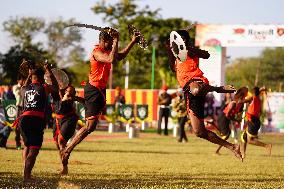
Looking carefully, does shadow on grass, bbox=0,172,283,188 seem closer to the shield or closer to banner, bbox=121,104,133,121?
banner, bbox=121,104,133,121

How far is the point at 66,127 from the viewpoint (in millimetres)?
A: 14305

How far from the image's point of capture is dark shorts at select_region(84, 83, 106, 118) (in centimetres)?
1230

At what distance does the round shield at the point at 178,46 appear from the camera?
11.7 meters

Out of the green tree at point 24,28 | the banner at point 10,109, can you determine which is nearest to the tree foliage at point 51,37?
the green tree at point 24,28

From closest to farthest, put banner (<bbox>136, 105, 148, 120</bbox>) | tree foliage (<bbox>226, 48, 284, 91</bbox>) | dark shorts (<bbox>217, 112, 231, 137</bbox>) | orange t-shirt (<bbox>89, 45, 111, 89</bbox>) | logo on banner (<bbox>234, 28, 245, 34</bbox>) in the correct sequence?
orange t-shirt (<bbox>89, 45, 111, 89</bbox>) → dark shorts (<bbox>217, 112, 231, 137</bbox>) → logo on banner (<bbox>234, 28, 245, 34</bbox>) → banner (<bbox>136, 105, 148, 120</bbox>) → tree foliage (<bbox>226, 48, 284, 91</bbox>)

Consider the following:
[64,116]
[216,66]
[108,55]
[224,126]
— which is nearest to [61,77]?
[64,116]

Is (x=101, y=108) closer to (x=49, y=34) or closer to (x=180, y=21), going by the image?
(x=180, y=21)

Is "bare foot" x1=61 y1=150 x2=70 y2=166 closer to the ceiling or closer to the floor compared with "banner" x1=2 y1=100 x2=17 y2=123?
closer to the floor

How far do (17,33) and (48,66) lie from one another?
60188mm

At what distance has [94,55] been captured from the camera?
12.1 metres

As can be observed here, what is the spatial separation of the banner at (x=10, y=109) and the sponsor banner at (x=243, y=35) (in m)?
14.0

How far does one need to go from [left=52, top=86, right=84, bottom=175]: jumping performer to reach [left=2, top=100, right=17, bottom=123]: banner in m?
8.63

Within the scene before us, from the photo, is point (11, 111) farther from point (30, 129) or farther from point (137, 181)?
point (30, 129)

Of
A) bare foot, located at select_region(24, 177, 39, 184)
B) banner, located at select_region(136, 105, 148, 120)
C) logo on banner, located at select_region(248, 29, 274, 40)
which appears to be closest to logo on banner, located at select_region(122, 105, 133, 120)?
banner, located at select_region(136, 105, 148, 120)
